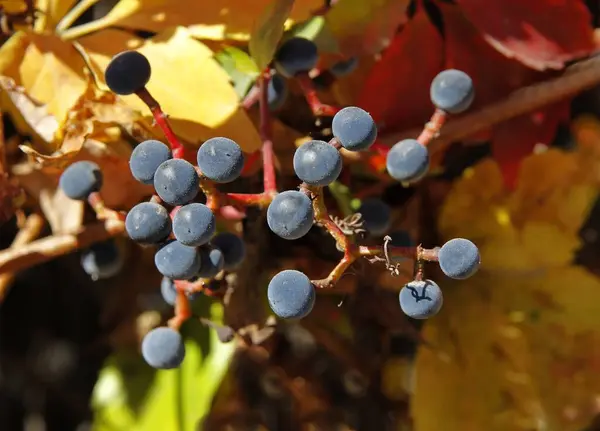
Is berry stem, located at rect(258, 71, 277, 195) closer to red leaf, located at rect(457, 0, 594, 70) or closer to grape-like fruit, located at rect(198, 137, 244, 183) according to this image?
grape-like fruit, located at rect(198, 137, 244, 183)

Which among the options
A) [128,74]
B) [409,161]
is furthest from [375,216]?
[128,74]

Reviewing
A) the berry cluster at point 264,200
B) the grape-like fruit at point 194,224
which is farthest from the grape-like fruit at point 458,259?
the grape-like fruit at point 194,224

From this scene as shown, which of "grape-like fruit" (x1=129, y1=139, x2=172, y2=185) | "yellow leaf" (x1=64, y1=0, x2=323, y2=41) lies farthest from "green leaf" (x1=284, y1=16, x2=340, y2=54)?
"grape-like fruit" (x1=129, y1=139, x2=172, y2=185)

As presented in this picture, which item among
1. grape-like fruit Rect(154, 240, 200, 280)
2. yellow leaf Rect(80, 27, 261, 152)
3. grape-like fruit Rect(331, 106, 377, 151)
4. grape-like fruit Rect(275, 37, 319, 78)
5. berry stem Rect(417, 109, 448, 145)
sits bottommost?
grape-like fruit Rect(154, 240, 200, 280)

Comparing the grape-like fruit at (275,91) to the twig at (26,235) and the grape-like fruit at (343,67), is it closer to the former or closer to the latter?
the grape-like fruit at (343,67)

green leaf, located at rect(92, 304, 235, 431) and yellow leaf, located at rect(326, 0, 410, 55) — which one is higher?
yellow leaf, located at rect(326, 0, 410, 55)

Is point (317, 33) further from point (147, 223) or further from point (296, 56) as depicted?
point (147, 223)

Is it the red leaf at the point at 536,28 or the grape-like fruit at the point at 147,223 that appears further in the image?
the red leaf at the point at 536,28
